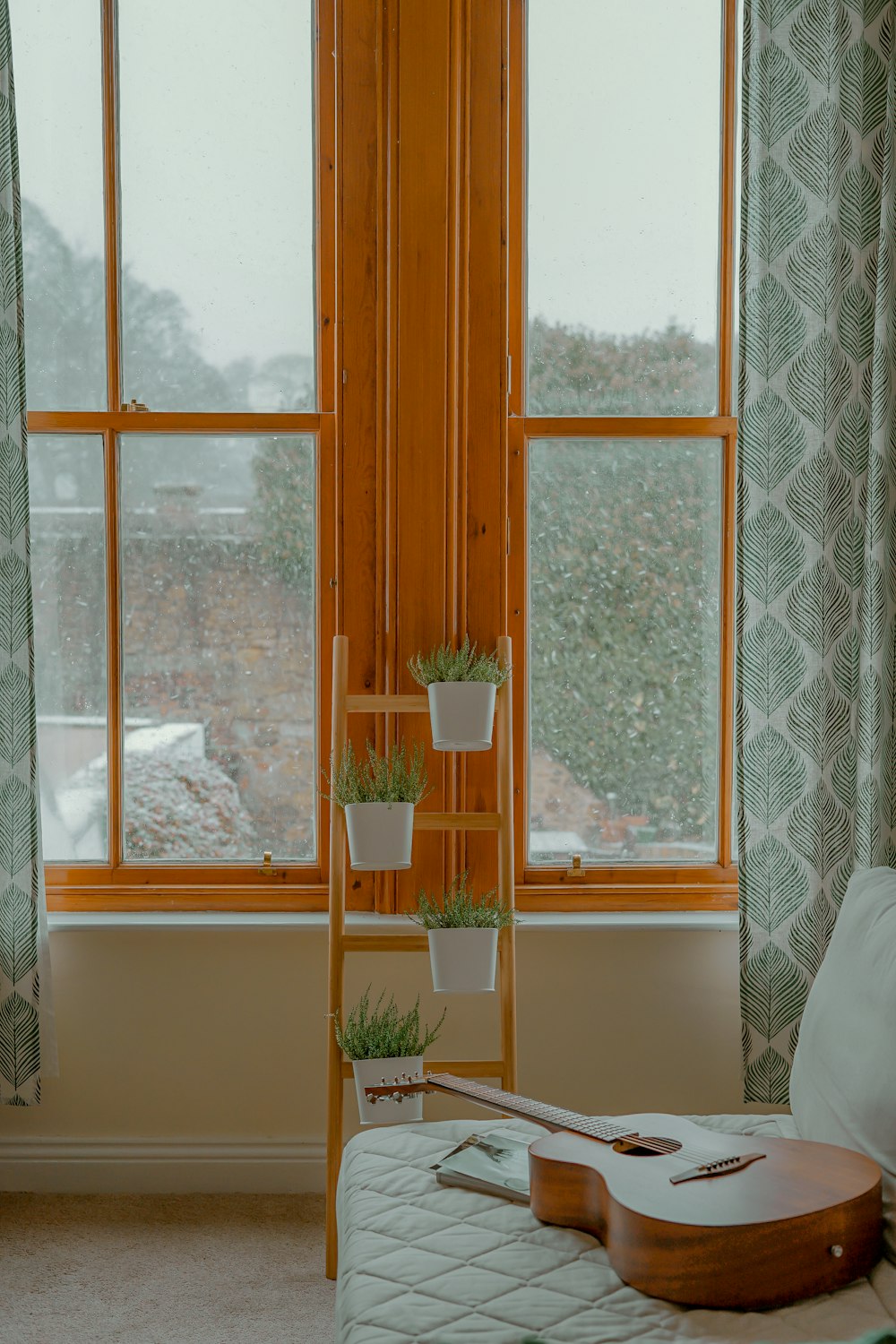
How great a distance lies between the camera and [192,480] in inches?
100

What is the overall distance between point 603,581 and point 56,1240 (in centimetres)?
181

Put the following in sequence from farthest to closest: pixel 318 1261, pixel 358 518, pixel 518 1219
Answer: pixel 358 518, pixel 318 1261, pixel 518 1219

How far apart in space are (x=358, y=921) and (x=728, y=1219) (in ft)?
4.36

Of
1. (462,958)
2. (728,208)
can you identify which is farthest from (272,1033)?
(728,208)

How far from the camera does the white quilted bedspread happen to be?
112 centimetres

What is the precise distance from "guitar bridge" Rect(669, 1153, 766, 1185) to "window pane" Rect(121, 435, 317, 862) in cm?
137

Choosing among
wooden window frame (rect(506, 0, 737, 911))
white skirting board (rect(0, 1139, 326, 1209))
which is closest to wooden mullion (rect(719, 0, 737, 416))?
wooden window frame (rect(506, 0, 737, 911))

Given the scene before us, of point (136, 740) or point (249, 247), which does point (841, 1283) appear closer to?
point (136, 740)

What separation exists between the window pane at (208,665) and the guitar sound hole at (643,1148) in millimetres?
1269

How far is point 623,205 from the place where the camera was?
252 cm

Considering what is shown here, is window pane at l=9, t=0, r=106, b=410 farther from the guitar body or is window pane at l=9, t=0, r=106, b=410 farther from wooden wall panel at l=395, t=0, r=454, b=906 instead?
the guitar body

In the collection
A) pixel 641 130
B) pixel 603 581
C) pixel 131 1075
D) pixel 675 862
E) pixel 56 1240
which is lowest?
pixel 56 1240

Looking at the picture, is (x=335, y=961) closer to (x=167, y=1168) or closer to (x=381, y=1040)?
(x=381, y=1040)

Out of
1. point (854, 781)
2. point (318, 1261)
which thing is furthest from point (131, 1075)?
point (854, 781)
